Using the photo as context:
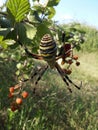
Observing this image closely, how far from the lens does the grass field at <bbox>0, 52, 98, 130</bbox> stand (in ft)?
18.4

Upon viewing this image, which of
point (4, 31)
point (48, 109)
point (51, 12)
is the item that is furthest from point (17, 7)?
point (48, 109)

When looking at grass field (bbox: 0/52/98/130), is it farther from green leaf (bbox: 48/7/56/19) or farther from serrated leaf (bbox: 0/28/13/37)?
serrated leaf (bbox: 0/28/13/37)

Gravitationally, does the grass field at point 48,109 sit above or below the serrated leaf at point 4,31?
below

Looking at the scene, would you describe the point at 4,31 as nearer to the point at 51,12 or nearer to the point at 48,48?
the point at 48,48

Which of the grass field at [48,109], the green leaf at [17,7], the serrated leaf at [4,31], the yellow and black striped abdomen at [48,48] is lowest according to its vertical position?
the grass field at [48,109]

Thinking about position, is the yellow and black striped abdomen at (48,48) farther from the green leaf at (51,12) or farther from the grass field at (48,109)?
the grass field at (48,109)

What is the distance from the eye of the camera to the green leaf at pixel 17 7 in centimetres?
119

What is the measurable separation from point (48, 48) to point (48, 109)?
18.6ft

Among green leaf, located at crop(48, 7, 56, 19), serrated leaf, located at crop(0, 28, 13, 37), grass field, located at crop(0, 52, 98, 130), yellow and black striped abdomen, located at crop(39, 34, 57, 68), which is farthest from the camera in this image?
grass field, located at crop(0, 52, 98, 130)

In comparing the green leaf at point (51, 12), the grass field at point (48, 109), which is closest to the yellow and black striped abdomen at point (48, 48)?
the green leaf at point (51, 12)

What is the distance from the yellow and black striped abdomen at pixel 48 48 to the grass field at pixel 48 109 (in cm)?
353

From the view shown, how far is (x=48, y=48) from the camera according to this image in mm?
1117

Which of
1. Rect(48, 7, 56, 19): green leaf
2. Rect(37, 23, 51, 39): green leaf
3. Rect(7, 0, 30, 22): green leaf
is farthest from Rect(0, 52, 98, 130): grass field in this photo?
Rect(7, 0, 30, 22): green leaf

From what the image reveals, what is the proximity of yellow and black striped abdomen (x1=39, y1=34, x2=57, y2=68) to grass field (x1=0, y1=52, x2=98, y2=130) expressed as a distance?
11.6 feet
